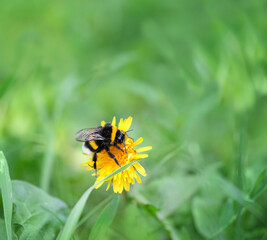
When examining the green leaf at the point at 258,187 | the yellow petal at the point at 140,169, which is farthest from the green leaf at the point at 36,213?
the green leaf at the point at 258,187

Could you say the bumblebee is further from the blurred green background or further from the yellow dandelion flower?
the blurred green background

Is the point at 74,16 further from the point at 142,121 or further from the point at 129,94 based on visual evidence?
the point at 142,121

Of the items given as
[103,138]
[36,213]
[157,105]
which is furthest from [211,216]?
[157,105]

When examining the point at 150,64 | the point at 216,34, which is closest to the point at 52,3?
the point at 150,64

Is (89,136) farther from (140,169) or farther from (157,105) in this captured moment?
(157,105)

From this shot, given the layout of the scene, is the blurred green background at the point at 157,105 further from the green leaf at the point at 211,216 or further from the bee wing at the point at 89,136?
the bee wing at the point at 89,136
